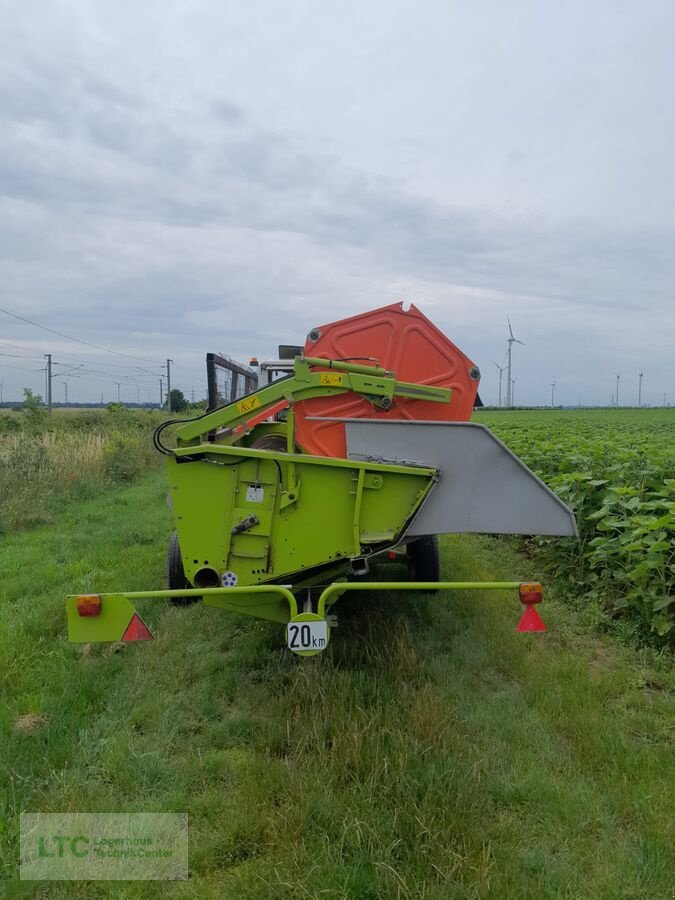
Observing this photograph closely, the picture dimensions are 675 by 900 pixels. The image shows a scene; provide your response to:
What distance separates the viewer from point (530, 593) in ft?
10.6

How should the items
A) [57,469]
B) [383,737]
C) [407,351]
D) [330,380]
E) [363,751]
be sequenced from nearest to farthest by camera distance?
[363,751] < [383,737] < [330,380] < [407,351] < [57,469]

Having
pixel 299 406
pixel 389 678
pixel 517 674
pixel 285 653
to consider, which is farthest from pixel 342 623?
pixel 299 406

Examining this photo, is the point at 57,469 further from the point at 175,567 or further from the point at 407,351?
the point at 407,351

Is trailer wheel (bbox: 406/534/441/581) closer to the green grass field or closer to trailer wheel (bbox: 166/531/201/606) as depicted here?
the green grass field

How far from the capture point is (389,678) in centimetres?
377

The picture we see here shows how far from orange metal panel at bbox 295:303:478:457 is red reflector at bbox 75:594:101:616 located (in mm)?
2190

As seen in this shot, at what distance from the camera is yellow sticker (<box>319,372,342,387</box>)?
13.0 ft

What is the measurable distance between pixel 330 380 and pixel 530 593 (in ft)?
5.83

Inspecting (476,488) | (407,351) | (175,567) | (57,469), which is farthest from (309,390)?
(57,469)

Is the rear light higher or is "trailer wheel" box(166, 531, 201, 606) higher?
the rear light

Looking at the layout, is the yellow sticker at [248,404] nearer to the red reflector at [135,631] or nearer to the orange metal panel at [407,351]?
the orange metal panel at [407,351]

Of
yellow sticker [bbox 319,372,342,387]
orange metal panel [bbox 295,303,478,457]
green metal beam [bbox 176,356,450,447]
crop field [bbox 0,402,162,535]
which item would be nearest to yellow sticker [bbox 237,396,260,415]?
green metal beam [bbox 176,356,450,447]

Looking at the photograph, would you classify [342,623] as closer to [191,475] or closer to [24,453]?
[191,475]

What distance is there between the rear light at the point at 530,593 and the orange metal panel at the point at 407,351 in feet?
4.90
